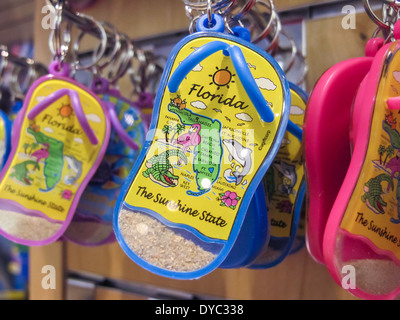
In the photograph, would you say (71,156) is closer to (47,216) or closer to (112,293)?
(47,216)

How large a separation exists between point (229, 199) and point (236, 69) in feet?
0.38

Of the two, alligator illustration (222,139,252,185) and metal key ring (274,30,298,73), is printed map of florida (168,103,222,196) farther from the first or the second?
metal key ring (274,30,298,73)

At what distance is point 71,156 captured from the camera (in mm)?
477

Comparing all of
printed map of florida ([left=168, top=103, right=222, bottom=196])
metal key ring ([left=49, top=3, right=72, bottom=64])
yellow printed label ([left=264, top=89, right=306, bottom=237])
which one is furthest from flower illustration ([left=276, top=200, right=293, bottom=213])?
metal key ring ([left=49, top=3, right=72, bottom=64])

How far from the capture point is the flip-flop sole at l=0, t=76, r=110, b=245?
1.53ft

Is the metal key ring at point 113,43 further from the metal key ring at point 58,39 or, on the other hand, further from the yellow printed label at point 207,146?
the yellow printed label at point 207,146

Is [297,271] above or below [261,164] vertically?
below

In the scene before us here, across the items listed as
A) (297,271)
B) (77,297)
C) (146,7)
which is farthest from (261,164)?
(77,297)

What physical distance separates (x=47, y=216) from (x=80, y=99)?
0.15m

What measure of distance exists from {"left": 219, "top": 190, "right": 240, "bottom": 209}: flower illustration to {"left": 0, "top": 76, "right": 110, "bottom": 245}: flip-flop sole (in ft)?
0.63

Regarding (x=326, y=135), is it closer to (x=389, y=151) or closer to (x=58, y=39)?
(x=389, y=151)

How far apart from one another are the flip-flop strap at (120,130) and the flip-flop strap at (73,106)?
3 centimetres

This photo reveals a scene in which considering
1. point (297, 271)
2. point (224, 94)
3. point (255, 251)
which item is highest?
point (224, 94)

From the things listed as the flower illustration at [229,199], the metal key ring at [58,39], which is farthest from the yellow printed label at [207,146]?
the metal key ring at [58,39]
